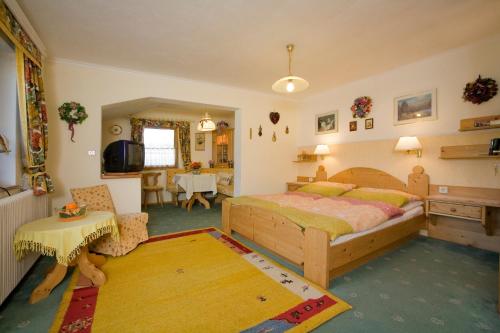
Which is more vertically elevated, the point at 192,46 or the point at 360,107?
the point at 192,46

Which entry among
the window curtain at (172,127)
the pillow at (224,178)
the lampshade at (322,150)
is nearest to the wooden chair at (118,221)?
the pillow at (224,178)

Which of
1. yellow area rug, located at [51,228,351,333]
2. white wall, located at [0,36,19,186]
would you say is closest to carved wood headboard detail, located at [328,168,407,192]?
yellow area rug, located at [51,228,351,333]

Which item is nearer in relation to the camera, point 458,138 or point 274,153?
point 458,138

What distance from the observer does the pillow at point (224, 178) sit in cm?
516

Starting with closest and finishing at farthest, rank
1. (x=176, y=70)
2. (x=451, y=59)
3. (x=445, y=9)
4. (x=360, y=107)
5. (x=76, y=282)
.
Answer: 1. (x=76, y=282)
2. (x=445, y=9)
3. (x=451, y=59)
4. (x=176, y=70)
5. (x=360, y=107)

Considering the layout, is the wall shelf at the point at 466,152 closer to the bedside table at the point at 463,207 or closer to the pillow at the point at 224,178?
the bedside table at the point at 463,207

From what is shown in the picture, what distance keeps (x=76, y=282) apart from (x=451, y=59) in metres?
5.06

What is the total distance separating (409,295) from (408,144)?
216 centimetres

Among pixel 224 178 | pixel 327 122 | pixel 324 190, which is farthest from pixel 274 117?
pixel 324 190

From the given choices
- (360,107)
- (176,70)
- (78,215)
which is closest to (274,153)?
(360,107)

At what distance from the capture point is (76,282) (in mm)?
2002

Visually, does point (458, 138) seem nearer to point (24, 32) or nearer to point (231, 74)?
point (231, 74)

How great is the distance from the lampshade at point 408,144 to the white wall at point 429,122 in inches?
8.1

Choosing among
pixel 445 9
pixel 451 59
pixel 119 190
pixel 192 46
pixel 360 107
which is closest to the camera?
pixel 445 9
